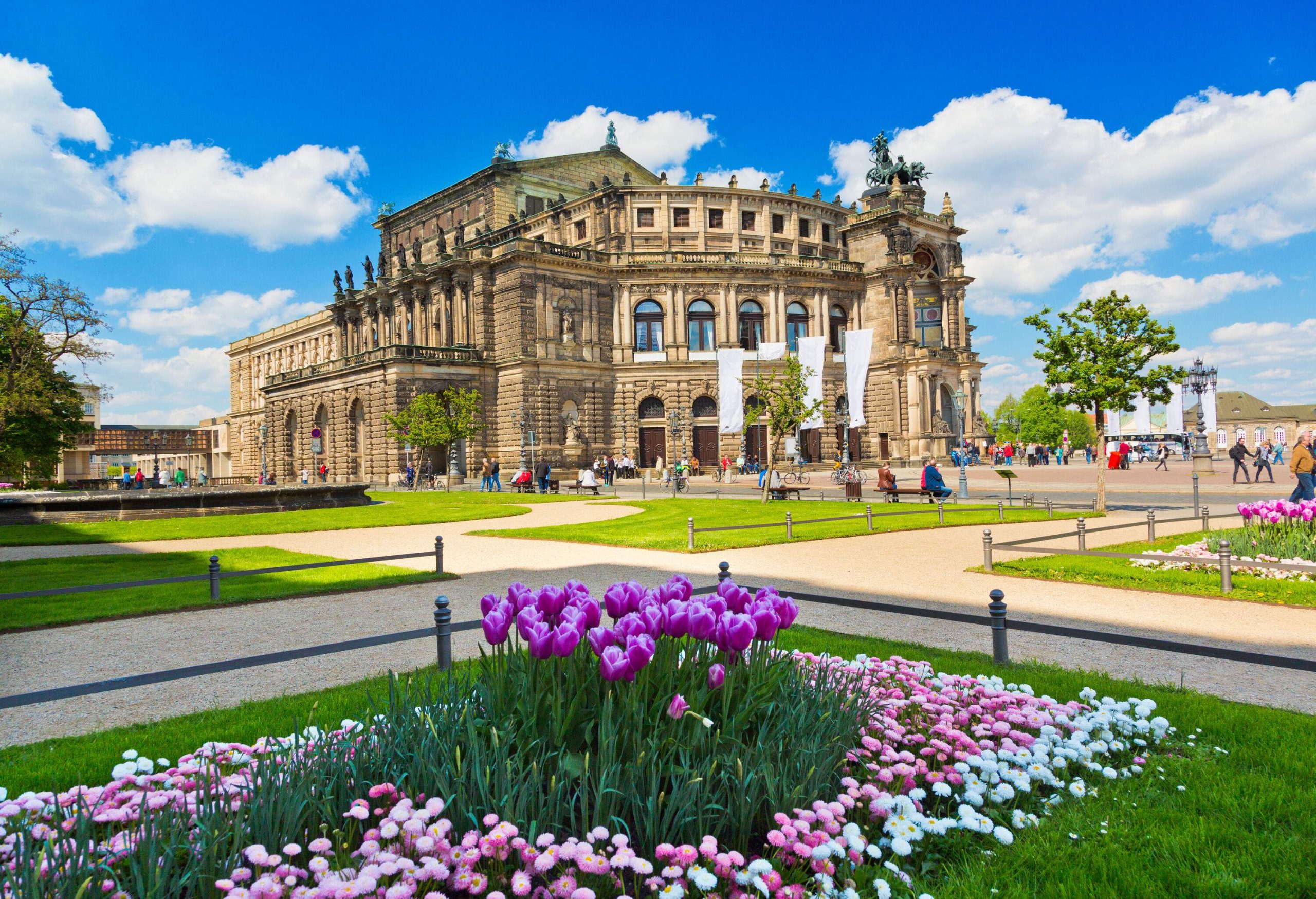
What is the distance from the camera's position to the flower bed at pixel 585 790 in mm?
2916

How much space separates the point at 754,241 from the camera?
58.0m

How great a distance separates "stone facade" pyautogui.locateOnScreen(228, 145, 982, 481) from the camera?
50125 mm

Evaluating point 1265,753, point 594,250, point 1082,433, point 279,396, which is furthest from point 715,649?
point 1082,433

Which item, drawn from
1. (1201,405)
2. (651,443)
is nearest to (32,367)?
(651,443)

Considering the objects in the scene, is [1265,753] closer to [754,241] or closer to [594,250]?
[594,250]

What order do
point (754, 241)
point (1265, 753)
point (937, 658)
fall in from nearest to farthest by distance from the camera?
1. point (1265, 753)
2. point (937, 658)
3. point (754, 241)

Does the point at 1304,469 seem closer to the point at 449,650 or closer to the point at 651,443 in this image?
the point at 449,650

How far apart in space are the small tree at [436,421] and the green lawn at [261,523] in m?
12.6

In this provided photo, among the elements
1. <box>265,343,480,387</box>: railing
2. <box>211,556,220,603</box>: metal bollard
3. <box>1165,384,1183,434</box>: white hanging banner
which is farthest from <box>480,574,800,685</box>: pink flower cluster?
<box>1165,384,1183,434</box>: white hanging banner

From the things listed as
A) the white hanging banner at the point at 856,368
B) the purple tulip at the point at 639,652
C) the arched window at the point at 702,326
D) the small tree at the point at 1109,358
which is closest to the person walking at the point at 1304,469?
the small tree at the point at 1109,358

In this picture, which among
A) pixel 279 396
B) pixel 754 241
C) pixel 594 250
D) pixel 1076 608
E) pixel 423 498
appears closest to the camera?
pixel 1076 608

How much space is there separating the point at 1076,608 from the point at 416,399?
4214 cm

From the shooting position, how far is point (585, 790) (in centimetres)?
318

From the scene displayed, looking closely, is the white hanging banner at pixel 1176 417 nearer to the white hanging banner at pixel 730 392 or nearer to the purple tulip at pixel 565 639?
the white hanging banner at pixel 730 392
